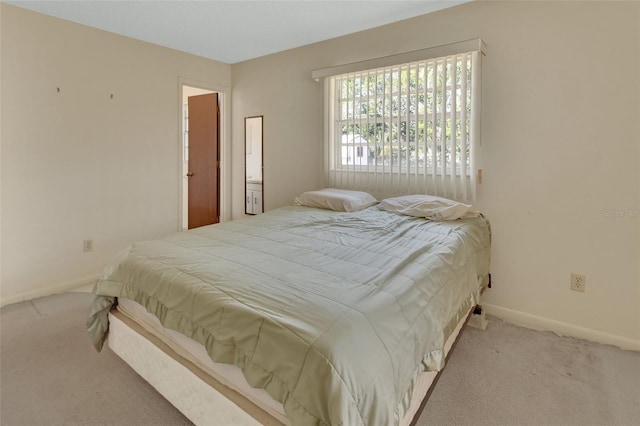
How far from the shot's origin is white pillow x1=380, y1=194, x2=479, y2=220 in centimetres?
244

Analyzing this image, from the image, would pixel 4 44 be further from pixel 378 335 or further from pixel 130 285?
pixel 378 335

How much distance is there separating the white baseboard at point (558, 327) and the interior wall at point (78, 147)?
357 centimetres

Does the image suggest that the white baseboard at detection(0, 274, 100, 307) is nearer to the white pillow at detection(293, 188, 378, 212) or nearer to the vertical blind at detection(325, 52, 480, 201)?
the white pillow at detection(293, 188, 378, 212)

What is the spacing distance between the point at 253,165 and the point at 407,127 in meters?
2.34

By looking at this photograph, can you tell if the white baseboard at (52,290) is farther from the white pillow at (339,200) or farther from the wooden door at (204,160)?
the white pillow at (339,200)

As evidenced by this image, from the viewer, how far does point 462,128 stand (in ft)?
8.88

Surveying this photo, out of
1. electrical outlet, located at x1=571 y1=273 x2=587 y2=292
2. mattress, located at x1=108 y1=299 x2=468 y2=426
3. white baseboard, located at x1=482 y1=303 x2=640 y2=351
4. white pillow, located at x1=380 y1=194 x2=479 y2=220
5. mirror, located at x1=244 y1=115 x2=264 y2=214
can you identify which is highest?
mirror, located at x1=244 y1=115 x2=264 y2=214

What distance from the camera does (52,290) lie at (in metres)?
3.08

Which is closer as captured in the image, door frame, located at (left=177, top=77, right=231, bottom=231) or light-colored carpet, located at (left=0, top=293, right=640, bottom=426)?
light-colored carpet, located at (left=0, top=293, right=640, bottom=426)

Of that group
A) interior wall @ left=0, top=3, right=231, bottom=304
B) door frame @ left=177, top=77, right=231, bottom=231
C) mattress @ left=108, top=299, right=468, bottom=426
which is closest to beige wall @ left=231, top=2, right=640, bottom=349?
A: mattress @ left=108, top=299, right=468, bottom=426

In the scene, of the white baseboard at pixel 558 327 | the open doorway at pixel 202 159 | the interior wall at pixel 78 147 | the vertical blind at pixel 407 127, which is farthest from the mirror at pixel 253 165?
the white baseboard at pixel 558 327

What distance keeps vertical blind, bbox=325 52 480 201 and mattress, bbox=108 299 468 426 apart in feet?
4.94

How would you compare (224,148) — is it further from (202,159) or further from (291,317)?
(291,317)

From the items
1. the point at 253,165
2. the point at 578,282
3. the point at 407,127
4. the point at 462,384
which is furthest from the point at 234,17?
the point at 578,282
